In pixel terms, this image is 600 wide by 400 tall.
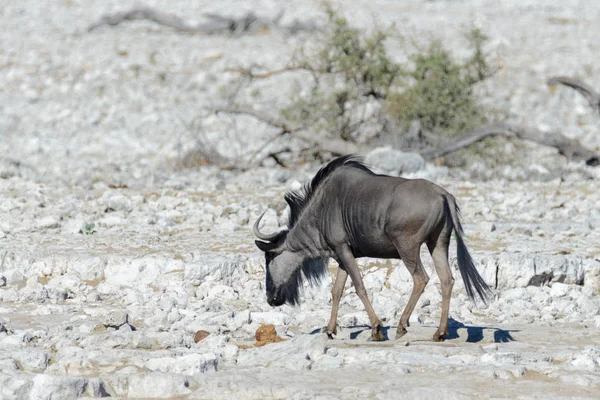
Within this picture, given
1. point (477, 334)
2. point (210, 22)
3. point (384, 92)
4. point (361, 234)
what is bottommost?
point (477, 334)

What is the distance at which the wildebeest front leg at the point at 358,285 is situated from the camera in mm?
7453

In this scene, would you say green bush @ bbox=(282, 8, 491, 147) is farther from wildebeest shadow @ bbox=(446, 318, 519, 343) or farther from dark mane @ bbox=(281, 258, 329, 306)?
wildebeest shadow @ bbox=(446, 318, 519, 343)

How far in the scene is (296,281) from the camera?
839 cm

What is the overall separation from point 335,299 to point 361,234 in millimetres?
539

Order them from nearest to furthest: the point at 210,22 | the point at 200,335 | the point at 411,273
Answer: the point at 200,335
the point at 411,273
the point at 210,22

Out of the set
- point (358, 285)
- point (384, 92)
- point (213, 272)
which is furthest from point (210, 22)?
point (358, 285)

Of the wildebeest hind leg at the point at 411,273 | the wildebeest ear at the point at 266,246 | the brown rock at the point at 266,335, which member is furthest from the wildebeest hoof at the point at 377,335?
the wildebeest ear at the point at 266,246

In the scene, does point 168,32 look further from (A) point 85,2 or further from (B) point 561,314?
(B) point 561,314

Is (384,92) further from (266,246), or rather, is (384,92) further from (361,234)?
(361,234)

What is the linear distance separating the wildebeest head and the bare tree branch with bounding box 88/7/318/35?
17.6 meters

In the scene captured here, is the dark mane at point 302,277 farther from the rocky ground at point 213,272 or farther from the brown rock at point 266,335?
the brown rock at point 266,335

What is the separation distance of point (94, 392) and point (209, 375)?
27.8 inches

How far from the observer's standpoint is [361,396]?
19.4 feet

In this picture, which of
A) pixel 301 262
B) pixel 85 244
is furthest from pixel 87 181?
pixel 301 262
